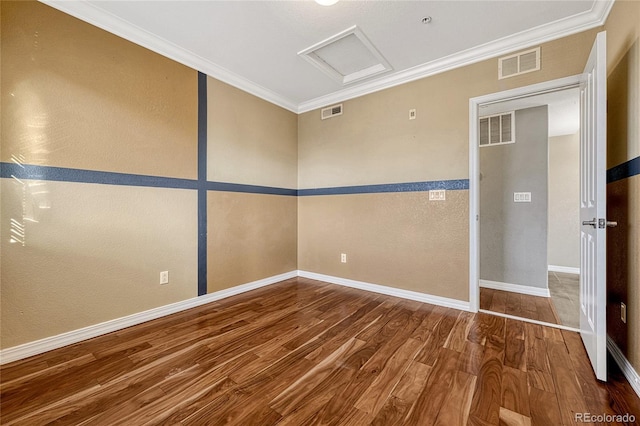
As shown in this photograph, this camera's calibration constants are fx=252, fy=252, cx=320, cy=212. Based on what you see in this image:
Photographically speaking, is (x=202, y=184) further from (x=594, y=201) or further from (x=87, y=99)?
(x=594, y=201)

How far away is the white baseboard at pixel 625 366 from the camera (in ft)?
4.63

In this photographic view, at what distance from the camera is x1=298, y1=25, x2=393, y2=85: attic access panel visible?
243 cm

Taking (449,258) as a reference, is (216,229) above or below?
above

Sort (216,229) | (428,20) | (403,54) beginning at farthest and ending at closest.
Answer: (216,229)
(403,54)
(428,20)

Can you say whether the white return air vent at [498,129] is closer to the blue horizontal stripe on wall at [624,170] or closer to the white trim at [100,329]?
the blue horizontal stripe on wall at [624,170]

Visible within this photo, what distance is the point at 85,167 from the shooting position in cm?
204

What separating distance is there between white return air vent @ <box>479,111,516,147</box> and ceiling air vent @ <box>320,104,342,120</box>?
2.06m

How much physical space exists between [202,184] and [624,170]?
349cm

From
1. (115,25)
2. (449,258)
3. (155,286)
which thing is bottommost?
(155,286)

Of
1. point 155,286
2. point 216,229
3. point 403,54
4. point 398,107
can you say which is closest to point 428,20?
point 403,54

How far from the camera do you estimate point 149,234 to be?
2.39 m

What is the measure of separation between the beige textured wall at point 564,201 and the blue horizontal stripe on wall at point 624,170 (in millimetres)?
3398

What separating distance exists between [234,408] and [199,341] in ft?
2.79

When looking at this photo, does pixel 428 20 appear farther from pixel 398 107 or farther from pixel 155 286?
pixel 155 286
